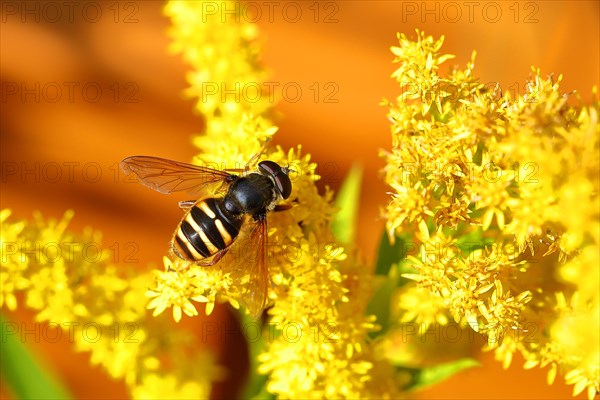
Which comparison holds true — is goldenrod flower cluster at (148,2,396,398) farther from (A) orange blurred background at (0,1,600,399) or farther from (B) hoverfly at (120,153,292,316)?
(A) orange blurred background at (0,1,600,399)

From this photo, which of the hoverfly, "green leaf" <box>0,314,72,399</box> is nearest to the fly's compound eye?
the hoverfly

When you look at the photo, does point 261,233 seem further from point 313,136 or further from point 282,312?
point 313,136

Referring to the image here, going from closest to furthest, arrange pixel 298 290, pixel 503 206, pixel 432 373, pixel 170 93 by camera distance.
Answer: pixel 503 206 → pixel 298 290 → pixel 432 373 → pixel 170 93

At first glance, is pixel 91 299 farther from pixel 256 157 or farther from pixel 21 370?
pixel 256 157

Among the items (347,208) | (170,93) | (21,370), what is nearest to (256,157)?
(347,208)

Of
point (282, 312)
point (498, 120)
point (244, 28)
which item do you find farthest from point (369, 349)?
point (244, 28)

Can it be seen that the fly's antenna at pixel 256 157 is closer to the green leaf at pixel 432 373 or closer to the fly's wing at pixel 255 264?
the fly's wing at pixel 255 264
